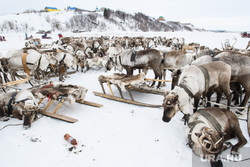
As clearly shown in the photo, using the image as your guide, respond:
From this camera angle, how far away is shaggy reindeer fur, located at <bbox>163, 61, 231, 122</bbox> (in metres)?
3.39

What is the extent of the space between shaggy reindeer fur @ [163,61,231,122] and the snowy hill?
54.5 m

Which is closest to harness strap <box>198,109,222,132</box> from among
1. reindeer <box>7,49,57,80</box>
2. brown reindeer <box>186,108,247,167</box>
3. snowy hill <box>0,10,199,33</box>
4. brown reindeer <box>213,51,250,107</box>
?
brown reindeer <box>186,108,247,167</box>

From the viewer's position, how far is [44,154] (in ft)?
10.1

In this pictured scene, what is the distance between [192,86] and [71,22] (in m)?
61.7

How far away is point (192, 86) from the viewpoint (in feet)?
11.6

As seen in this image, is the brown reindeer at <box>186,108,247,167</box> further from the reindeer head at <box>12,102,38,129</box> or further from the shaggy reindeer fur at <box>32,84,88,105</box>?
the reindeer head at <box>12,102,38,129</box>

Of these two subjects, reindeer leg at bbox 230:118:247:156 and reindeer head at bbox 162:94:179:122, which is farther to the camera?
reindeer head at bbox 162:94:179:122

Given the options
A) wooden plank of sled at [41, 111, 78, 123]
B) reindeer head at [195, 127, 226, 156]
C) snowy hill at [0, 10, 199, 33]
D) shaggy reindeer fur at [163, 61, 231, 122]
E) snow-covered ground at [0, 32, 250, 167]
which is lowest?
snow-covered ground at [0, 32, 250, 167]

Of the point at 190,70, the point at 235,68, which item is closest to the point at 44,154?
the point at 190,70

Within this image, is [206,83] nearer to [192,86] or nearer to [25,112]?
[192,86]

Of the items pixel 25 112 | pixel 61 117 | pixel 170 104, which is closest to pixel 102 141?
pixel 61 117

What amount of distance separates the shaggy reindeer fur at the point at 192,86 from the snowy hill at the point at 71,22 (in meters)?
54.5

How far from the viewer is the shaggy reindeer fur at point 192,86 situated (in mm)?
3389

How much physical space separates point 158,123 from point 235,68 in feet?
8.66
